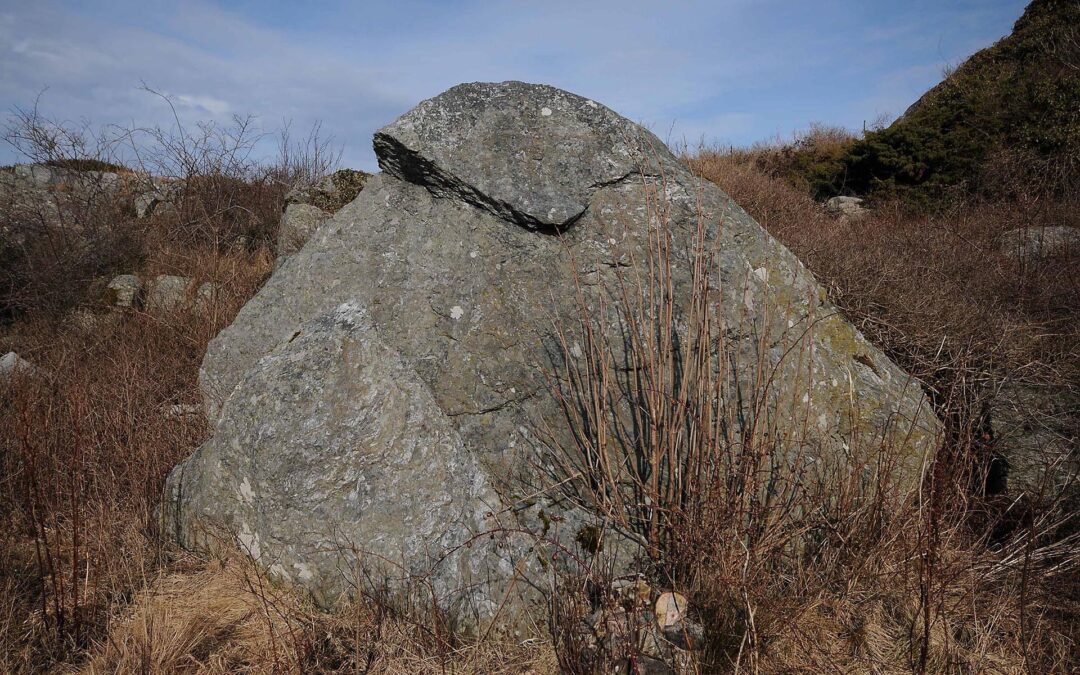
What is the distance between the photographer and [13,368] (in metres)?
4.37

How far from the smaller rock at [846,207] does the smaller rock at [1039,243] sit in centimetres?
301

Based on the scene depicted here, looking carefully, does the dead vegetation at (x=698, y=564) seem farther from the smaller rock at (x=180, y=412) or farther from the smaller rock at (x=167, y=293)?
the smaller rock at (x=167, y=293)

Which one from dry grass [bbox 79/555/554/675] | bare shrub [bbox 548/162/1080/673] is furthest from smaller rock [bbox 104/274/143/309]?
bare shrub [bbox 548/162/1080/673]

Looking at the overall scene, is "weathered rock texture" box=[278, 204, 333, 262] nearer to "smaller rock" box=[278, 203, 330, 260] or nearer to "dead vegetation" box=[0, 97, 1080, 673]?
"smaller rock" box=[278, 203, 330, 260]

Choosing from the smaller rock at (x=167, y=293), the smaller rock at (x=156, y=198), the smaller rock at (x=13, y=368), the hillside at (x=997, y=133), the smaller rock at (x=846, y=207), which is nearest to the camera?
the smaller rock at (x=13, y=368)

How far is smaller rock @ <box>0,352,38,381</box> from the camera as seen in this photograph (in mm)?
4137

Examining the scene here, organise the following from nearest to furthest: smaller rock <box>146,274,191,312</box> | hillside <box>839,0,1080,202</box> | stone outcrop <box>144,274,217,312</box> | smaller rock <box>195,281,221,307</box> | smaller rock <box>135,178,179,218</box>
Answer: smaller rock <box>195,281,221,307</box>
stone outcrop <box>144,274,217,312</box>
smaller rock <box>146,274,191,312</box>
hillside <box>839,0,1080,202</box>
smaller rock <box>135,178,179,218</box>

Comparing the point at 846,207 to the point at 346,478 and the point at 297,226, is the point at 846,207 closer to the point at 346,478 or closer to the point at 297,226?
the point at 297,226

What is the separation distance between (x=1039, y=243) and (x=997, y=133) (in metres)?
4.49

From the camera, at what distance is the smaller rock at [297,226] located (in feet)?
19.7

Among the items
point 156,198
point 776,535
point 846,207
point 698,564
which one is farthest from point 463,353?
point 846,207

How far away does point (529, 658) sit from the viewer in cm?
223

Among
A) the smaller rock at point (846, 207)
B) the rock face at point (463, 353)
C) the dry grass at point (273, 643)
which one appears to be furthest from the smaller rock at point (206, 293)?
the smaller rock at point (846, 207)

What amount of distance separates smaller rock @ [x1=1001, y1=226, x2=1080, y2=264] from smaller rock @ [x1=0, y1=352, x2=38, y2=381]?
281 inches
